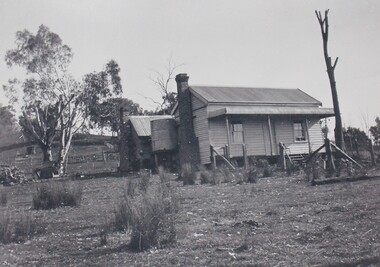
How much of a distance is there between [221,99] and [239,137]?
106 inches

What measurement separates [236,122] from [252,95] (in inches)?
146

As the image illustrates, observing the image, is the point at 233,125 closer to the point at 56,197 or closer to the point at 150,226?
the point at 56,197

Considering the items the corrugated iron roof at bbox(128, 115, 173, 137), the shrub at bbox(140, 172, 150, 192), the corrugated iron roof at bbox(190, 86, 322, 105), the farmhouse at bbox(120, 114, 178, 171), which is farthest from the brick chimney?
the shrub at bbox(140, 172, 150, 192)

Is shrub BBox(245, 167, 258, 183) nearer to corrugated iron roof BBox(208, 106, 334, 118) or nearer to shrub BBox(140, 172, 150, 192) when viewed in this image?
shrub BBox(140, 172, 150, 192)

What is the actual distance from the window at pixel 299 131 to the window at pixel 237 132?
4.56 m

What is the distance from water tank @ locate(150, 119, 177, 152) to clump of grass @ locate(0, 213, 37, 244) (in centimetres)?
2032

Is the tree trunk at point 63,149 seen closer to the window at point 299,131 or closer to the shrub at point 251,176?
the window at point 299,131

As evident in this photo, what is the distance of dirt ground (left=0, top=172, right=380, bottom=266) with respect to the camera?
5.12 metres

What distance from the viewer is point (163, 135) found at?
2797cm

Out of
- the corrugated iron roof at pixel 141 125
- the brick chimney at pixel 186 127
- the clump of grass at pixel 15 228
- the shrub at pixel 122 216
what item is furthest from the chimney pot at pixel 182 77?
the shrub at pixel 122 216

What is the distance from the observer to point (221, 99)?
86.8 ft

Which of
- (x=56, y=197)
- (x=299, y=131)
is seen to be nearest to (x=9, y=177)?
(x=56, y=197)

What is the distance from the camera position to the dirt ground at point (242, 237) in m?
5.12

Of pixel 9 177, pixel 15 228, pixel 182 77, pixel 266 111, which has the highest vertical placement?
pixel 182 77
